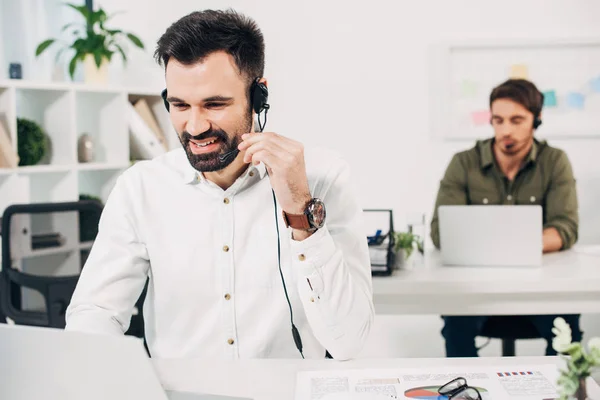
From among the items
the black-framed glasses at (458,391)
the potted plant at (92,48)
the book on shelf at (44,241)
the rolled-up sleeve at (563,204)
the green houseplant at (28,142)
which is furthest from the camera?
the potted plant at (92,48)

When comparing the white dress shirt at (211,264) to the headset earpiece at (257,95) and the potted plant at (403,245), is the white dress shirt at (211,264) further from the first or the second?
the potted plant at (403,245)

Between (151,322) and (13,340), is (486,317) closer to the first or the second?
(151,322)

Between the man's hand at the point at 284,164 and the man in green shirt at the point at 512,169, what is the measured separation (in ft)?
5.22

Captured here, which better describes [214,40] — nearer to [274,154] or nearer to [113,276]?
[274,154]

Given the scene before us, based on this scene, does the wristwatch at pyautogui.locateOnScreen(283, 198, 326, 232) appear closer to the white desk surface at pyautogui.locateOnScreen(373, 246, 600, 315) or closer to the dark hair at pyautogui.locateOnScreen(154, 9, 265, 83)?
the dark hair at pyautogui.locateOnScreen(154, 9, 265, 83)

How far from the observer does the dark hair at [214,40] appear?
57.1 inches

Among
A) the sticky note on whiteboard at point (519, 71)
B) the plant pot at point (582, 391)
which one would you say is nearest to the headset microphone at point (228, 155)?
the plant pot at point (582, 391)

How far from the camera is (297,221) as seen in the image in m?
1.41

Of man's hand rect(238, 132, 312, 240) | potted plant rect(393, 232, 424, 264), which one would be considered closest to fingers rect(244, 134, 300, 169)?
man's hand rect(238, 132, 312, 240)

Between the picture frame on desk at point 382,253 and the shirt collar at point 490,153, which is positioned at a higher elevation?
the shirt collar at point 490,153

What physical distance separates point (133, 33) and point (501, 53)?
2117mm

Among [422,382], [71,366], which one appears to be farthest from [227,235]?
[71,366]

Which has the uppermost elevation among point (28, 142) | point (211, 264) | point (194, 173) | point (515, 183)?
point (28, 142)

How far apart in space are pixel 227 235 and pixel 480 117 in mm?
2601
